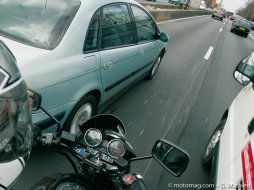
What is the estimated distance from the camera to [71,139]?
5.69 feet

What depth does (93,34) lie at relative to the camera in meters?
3.24

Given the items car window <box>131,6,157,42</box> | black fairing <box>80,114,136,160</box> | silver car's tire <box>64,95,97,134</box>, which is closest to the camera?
black fairing <box>80,114,136,160</box>

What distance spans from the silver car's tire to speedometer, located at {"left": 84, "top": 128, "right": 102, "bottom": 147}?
1475mm

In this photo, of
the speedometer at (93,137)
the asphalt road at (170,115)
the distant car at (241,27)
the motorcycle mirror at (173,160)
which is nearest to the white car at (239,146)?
the motorcycle mirror at (173,160)

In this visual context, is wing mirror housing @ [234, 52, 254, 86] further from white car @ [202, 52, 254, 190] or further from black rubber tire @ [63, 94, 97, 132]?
black rubber tire @ [63, 94, 97, 132]

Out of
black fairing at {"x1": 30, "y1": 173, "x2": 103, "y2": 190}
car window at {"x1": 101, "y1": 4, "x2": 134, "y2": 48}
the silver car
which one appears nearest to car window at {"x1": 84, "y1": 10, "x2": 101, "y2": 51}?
the silver car

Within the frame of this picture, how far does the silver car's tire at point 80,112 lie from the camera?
3.25 meters

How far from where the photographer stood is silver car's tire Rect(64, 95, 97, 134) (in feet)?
10.7

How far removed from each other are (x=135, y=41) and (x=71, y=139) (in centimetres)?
306

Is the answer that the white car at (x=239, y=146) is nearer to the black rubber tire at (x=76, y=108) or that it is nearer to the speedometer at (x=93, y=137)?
the speedometer at (x=93, y=137)

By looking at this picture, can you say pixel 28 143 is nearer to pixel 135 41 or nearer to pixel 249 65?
pixel 249 65

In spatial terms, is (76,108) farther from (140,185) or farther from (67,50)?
(140,185)

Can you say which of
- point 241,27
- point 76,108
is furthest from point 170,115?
point 241,27

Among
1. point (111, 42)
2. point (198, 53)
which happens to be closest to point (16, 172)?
point (111, 42)
